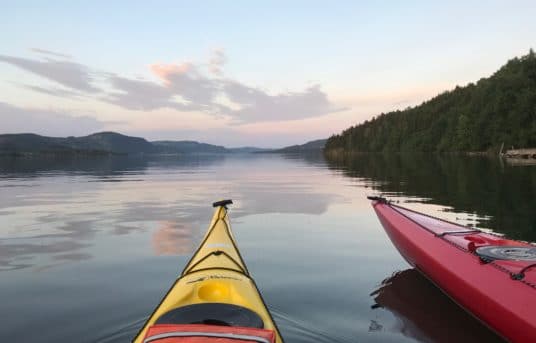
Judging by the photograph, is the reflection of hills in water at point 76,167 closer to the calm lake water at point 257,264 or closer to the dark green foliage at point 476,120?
the calm lake water at point 257,264

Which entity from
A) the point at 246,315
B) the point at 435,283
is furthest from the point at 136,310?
the point at 435,283

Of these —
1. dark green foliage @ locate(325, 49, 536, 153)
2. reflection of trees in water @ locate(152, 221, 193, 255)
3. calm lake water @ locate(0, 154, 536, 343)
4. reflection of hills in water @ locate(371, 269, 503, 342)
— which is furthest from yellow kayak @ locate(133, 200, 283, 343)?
dark green foliage @ locate(325, 49, 536, 153)

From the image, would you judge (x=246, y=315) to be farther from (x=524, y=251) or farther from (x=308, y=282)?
(x=524, y=251)

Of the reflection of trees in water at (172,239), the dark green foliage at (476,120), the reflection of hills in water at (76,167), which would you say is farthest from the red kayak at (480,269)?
the dark green foliage at (476,120)

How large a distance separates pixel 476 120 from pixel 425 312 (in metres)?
92.0

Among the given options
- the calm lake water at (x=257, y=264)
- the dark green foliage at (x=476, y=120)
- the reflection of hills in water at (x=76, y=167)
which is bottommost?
the calm lake water at (x=257, y=264)

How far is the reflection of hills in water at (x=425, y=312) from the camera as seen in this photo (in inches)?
241

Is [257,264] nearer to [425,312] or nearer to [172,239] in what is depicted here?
[172,239]

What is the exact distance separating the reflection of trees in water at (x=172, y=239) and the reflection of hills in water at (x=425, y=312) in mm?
5673

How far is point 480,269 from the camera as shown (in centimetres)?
631

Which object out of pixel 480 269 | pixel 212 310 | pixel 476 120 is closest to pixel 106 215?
pixel 212 310

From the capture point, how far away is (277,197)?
74.2ft

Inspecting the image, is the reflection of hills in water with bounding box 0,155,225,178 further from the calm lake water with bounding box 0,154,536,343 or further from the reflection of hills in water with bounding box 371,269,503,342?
the reflection of hills in water with bounding box 371,269,503,342

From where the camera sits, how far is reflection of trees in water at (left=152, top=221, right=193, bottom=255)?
11.3m
